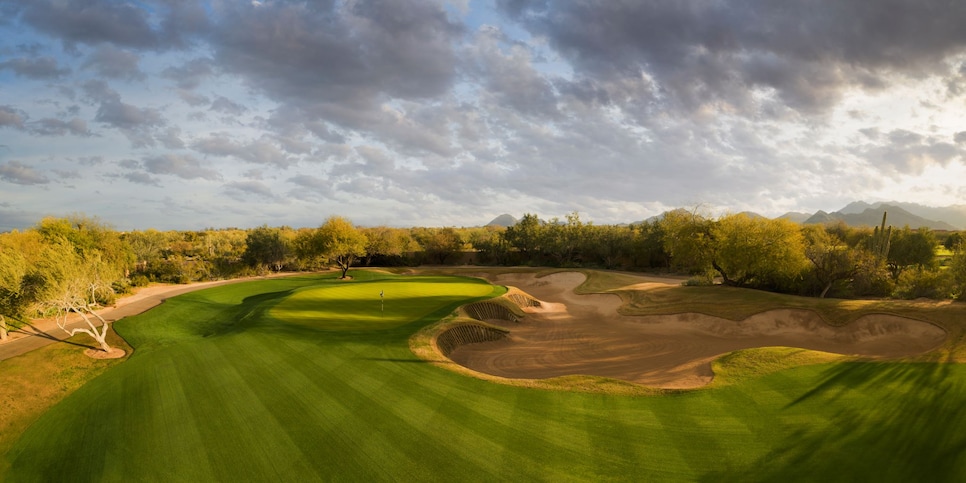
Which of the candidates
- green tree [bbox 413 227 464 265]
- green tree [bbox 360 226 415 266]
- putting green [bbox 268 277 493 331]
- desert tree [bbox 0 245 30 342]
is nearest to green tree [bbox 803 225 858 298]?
putting green [bbox 268 277 493 331]

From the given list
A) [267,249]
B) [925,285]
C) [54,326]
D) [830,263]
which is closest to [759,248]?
[830,263]

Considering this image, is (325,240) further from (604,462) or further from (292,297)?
(604,462)

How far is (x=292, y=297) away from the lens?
28.7 metres

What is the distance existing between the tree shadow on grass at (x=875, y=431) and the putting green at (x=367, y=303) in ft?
58.7

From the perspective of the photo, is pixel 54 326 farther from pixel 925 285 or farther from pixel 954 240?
pixel 954 240

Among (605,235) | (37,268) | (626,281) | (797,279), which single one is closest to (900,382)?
(797,279)

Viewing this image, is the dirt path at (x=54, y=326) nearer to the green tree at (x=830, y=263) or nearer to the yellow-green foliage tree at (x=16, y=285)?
the yellow-green foliage tree at (x=16, y=285)

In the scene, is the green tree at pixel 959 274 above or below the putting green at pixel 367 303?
above

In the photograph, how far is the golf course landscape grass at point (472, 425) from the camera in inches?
324

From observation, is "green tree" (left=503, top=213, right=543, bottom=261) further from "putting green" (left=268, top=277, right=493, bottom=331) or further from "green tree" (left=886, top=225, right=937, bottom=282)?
"green tree" (left=886, top=225, right=937, bottom=282)

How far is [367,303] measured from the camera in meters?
27.3

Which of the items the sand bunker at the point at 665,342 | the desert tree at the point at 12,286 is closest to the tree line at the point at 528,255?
the desert tree at the point at 12,286

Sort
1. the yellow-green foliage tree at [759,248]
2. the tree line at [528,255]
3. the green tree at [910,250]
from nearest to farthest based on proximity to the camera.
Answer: the tree line at [528,255] < the yellow-green foliage tree at [759,248] < the green tree at [910,250]

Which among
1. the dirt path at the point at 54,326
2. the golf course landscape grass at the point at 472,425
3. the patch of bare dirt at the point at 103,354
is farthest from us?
the dirt path at the point at 54,326
